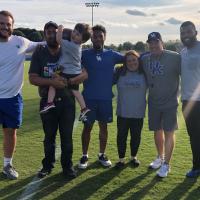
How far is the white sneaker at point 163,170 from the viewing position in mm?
6009

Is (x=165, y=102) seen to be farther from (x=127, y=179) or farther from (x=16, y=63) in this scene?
(x=16, y=63)

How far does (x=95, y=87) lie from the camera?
6.36 metres

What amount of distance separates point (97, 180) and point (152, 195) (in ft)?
2.93

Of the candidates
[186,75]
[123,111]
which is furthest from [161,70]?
[123,111]

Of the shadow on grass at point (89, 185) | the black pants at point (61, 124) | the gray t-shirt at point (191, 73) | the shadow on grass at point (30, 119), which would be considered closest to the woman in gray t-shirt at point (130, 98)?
the shadow on grass at point (89, 185)

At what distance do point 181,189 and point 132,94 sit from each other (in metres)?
1.60

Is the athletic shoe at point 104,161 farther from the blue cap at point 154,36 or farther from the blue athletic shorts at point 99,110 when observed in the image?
the blue cap at point 154,36

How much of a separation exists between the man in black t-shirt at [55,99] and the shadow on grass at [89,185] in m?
0.29

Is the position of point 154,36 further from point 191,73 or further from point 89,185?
point 89,185

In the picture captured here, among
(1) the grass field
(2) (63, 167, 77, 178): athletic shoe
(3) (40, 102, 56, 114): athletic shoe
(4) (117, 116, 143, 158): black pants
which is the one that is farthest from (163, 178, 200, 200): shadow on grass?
(3) (40, 102, 56, 114): athletic shoe

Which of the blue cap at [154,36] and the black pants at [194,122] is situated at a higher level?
the blue cap at [154,36]

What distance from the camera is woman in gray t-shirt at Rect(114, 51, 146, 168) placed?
20.8 ft

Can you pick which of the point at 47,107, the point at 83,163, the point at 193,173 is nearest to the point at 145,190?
the point at 193,173

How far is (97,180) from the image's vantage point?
591 cm
